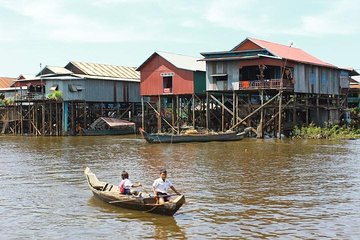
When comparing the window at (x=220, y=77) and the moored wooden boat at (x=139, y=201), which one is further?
the window at (x=220, y=77)

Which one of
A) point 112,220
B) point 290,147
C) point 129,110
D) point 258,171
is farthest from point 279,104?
point 112,220

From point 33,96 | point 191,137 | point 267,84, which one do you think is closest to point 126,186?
point 191,137

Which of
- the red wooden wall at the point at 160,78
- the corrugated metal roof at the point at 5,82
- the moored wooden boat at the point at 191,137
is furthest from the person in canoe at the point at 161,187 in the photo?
the corrugated metal roof at the point at 5,82

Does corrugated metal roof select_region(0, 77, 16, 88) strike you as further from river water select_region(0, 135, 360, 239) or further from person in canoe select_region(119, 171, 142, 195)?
person in canoe select_region(119, 171, 142, 195)

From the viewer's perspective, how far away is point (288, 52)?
43.0m

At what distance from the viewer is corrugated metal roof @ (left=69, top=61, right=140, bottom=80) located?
5441 centimetres

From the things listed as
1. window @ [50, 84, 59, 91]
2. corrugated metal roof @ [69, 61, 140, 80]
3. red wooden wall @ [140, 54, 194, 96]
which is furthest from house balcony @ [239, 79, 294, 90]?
corrugated metal roof @ [69, 61, 140, 80]

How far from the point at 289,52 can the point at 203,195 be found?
94.5 feet

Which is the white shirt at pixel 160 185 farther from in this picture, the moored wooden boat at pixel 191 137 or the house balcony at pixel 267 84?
the house balcony at pixel 267 84

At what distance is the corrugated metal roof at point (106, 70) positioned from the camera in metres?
54.4

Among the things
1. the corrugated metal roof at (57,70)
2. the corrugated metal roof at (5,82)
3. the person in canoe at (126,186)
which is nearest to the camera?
the person in canoe at (126,186)

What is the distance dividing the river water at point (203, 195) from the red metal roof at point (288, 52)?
11.9 m

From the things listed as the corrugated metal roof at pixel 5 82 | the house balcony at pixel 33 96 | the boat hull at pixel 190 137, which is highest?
the corrugated metal roof at pixel 5 82

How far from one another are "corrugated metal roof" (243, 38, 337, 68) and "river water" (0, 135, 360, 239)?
11874mm
